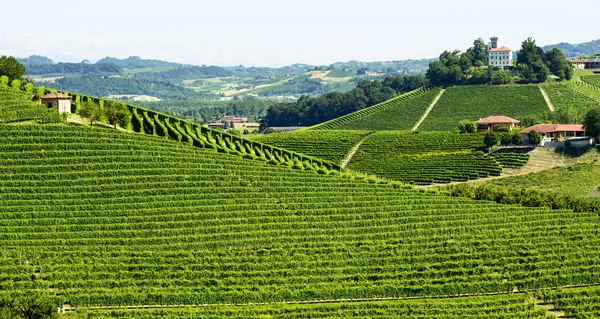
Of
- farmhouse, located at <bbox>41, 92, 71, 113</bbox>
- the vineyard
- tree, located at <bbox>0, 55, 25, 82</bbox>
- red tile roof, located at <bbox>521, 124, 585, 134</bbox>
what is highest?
tree, located at <bbox>0, 55, 25, 82</bbox>

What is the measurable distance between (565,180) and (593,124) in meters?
10.6

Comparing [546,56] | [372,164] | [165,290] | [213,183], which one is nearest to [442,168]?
[372,164]

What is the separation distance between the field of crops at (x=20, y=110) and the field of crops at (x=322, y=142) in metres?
31.5

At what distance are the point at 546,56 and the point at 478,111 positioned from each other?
2311 cm

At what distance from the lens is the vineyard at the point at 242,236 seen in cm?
4847

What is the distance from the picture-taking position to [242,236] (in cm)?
5588

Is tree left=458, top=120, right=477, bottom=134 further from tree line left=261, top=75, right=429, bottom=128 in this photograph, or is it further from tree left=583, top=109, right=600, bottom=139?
tree line left=261, top=75, right=429, bottom=128

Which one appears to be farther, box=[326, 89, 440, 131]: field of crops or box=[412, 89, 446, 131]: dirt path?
box=[326, 89, 440, 131]: field of crops

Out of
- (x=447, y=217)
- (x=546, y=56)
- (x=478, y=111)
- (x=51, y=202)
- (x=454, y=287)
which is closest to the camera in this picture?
(x=454, y=287)

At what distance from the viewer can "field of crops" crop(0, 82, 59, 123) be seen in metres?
65.2

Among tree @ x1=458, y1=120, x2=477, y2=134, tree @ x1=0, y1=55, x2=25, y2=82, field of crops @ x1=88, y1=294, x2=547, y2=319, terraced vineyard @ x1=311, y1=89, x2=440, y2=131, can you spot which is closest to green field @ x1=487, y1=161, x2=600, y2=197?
tree @ x1=458, y1=120, x2=477, y2=134

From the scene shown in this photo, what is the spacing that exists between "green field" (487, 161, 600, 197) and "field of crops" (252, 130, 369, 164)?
18.1 m

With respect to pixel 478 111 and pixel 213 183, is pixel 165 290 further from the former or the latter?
pixel 478 111

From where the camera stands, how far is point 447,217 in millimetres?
61250
